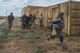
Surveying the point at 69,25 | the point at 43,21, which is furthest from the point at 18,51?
the point at 43,21

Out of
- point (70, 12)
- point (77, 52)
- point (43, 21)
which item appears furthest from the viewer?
point (43, 21)

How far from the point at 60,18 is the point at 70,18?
21.3 feet

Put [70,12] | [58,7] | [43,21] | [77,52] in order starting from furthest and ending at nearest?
[43,21], [58,7], [70,12], [77,52]

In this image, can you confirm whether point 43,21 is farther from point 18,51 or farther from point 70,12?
point 18,51

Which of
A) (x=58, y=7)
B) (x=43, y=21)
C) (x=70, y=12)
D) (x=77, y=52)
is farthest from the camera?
(x=43, y=21)

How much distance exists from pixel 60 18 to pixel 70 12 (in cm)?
644

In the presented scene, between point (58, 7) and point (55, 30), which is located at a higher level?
point (58, 7)

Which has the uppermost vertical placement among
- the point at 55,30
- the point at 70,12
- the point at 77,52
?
the point at 70,12

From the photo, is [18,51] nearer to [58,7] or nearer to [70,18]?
[70,18]

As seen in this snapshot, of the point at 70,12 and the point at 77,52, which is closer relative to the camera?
the point at 77,52

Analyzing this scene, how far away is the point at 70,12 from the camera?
1625 centimetres

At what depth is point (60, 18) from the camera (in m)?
9.98

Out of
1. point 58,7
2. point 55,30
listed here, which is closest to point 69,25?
point 58,7

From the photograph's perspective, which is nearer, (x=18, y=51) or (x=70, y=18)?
(x=18, y=51)
